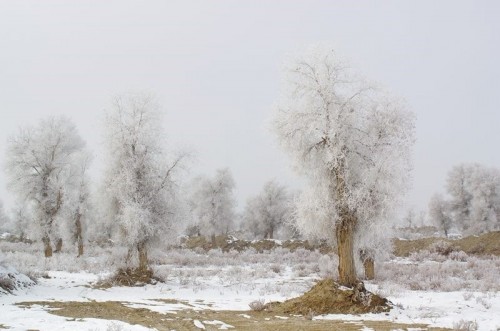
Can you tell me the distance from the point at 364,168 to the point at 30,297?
1180cm

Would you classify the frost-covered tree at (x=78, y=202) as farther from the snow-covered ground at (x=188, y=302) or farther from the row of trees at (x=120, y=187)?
the snow-covered ground at (x=188, y=302)

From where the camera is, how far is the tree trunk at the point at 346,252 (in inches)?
538

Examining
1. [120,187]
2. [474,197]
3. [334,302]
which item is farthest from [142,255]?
[474,197]

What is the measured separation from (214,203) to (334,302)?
4816 cm

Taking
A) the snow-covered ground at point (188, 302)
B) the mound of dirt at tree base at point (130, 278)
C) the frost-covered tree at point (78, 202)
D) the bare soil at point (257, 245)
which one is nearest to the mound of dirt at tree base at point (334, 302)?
the snow-covered ground at point (188, 302)

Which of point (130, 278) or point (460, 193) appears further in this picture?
point (460, 193)

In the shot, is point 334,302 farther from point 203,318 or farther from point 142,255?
point 142,255

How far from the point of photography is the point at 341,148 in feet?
45.9

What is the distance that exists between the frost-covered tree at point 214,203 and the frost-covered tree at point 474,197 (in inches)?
1206

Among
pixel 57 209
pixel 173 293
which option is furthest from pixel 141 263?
pixel 57 209

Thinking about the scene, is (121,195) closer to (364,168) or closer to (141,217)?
(141,217)

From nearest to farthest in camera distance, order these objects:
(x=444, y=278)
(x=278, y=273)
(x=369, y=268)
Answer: (x=444, y=278) < (x=369, y=268) < (x=278, y=273)

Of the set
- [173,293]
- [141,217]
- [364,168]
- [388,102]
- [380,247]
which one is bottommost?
[173,293]

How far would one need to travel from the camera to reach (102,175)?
69.9 ft
